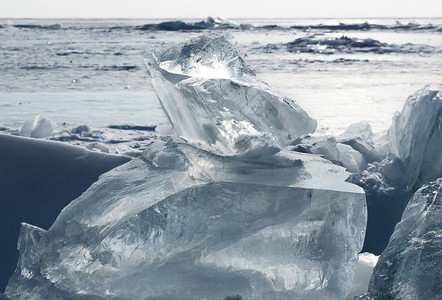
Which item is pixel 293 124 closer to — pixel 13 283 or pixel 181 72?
pixel 181 72

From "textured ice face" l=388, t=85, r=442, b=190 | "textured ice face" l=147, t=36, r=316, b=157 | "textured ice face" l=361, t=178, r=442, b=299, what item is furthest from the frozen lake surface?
"textured ice face" l=361, t=178, r=442, b=299

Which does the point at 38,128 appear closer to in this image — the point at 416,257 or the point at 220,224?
the point at 220,224

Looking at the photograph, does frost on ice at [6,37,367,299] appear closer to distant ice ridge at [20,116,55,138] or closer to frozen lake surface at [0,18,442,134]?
frozen lake surface at [0,18,442,134]

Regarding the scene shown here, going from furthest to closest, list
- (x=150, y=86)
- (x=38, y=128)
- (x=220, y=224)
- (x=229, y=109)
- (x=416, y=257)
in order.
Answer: (x=150, y=86) < (x=38, y=128) < (x=229, y=109) < (x=220, y=224) < (x=416, y=257)

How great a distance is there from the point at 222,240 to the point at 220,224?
43 millimetres

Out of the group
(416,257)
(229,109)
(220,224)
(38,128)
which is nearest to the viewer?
(416,257)

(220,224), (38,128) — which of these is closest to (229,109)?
(220,224)

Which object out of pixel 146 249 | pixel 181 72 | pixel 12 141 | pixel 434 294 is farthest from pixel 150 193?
pixel 12 141

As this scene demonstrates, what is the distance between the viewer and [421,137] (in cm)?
271

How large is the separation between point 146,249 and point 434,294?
0.72 m

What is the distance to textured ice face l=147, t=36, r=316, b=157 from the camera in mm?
1791

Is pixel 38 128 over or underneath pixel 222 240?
underneath

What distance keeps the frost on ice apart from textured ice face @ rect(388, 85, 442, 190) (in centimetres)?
88

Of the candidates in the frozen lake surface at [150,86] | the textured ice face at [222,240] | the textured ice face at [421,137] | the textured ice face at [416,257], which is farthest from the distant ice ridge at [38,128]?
Answer: the textured ice face at [416,257]
